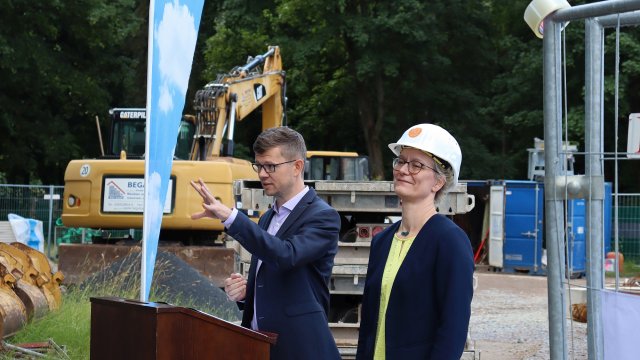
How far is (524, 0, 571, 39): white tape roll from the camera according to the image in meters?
4.63

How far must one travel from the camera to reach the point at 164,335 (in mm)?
3902

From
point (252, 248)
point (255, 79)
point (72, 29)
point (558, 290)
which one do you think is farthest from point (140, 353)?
point (72, 29)

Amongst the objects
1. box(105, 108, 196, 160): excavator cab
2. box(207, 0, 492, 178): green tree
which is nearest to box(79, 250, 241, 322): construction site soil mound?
box(105, 108, 196, 160): excavator cab

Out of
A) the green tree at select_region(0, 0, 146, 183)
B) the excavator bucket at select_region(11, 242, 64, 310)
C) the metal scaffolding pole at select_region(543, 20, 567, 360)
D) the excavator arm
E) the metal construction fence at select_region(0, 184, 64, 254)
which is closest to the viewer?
the metal scaffolding pole at select_region(543, 20, 567, 360)

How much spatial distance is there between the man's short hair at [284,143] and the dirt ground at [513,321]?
345 cm

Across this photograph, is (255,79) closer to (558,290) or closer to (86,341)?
(86,341)

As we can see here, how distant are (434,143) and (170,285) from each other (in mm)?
7742

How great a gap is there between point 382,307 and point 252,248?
53 centimetres

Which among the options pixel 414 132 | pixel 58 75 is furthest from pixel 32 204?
pixel 414 132

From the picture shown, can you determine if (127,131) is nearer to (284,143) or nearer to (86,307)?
(86,307)

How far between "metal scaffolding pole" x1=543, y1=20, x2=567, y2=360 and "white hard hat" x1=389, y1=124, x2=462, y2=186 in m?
0.52

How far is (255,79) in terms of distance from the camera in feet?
65.0

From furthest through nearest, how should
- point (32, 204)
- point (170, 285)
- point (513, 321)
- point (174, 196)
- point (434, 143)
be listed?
point (32, 204) → point (513, 321) → point (174, 196) → point (170, 285) → point (434, 143)

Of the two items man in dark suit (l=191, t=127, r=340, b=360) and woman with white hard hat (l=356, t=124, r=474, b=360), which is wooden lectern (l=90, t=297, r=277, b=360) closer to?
man in dark suit (l=191, t=127, r=340, b=360)
